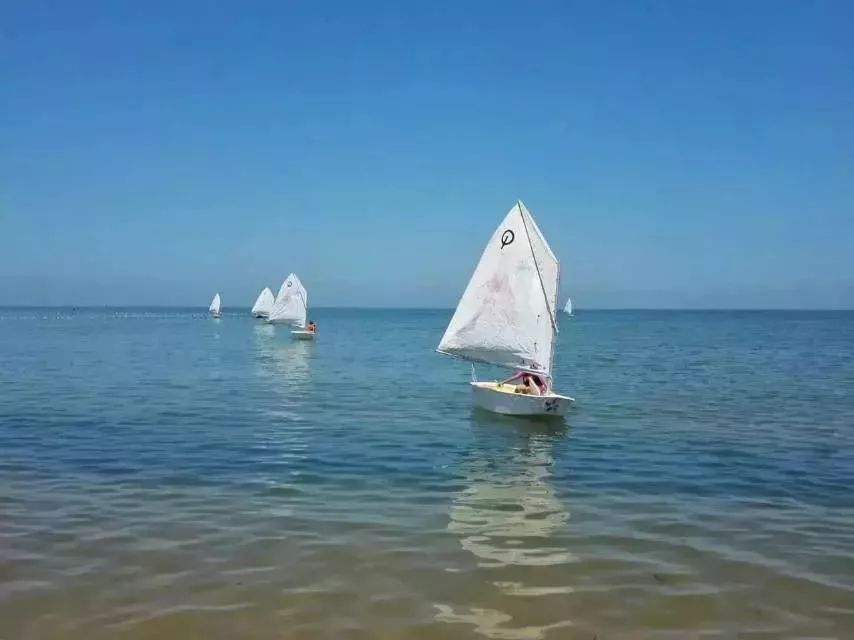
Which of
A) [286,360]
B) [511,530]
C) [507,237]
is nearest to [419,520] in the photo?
[511,530]

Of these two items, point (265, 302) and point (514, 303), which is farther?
point (265, 302)

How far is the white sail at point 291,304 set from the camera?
9238 centimetres

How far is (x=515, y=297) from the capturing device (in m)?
28.8

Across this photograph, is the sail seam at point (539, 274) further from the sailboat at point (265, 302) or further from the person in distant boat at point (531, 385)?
the sailboat at point (265, 302)

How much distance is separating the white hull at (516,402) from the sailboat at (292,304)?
204ft

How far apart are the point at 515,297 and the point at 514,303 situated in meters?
0.23

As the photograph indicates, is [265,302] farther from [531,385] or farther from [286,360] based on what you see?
[531,385]

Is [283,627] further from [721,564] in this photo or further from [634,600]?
[721,564]

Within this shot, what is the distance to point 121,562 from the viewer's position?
1183 cm

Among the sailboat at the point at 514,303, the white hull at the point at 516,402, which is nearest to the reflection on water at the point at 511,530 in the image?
the white hull at the point at 516,402

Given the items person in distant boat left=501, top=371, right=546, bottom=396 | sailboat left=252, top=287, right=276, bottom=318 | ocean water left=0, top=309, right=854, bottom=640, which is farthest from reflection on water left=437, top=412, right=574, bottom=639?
sailboat left=252, top=287, right=276, bottom=318

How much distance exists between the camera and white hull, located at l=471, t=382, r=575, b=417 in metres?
26.9

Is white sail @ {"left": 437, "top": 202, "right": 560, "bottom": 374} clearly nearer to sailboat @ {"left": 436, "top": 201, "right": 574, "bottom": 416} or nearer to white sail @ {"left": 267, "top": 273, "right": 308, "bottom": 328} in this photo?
sailboat @ {"left": 436, "top": 201, "right": 574, "bottom": 416}

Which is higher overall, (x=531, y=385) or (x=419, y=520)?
(x=531, y=385)
